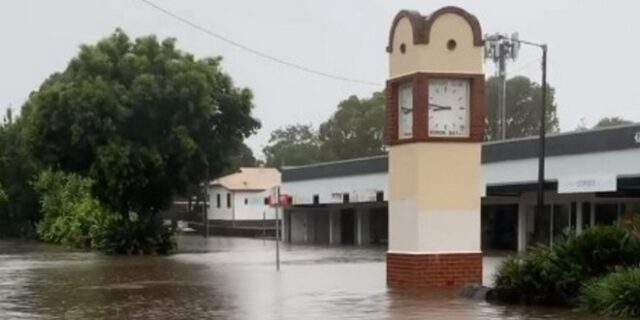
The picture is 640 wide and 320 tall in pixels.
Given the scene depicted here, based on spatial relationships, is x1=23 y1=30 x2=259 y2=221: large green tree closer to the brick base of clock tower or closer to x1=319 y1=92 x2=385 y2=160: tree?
the brick base of clock tower

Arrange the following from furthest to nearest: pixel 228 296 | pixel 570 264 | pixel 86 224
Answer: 1. pixel 86 224
2. pixel 228 296
3. pixel 570 264

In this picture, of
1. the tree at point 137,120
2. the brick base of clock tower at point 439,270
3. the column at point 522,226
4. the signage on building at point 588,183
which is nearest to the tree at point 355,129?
the column at point 522,226

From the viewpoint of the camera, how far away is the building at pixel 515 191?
124 feet

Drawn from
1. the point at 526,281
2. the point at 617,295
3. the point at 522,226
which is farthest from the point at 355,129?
the point at 617,295

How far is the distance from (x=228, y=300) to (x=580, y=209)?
27224mm

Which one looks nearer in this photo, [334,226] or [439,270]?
[439,270]

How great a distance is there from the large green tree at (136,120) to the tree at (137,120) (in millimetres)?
40

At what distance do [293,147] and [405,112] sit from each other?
106 m

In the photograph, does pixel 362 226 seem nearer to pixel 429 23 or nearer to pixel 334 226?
pixel 334 226

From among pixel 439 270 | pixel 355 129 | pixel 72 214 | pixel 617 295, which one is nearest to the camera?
pixel 617 295

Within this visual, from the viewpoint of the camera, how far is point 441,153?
828 inches

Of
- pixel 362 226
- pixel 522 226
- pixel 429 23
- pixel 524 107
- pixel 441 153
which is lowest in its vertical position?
pixel 362 226

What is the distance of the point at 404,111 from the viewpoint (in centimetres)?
→ 2180

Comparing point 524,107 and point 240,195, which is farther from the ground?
point 524,107
